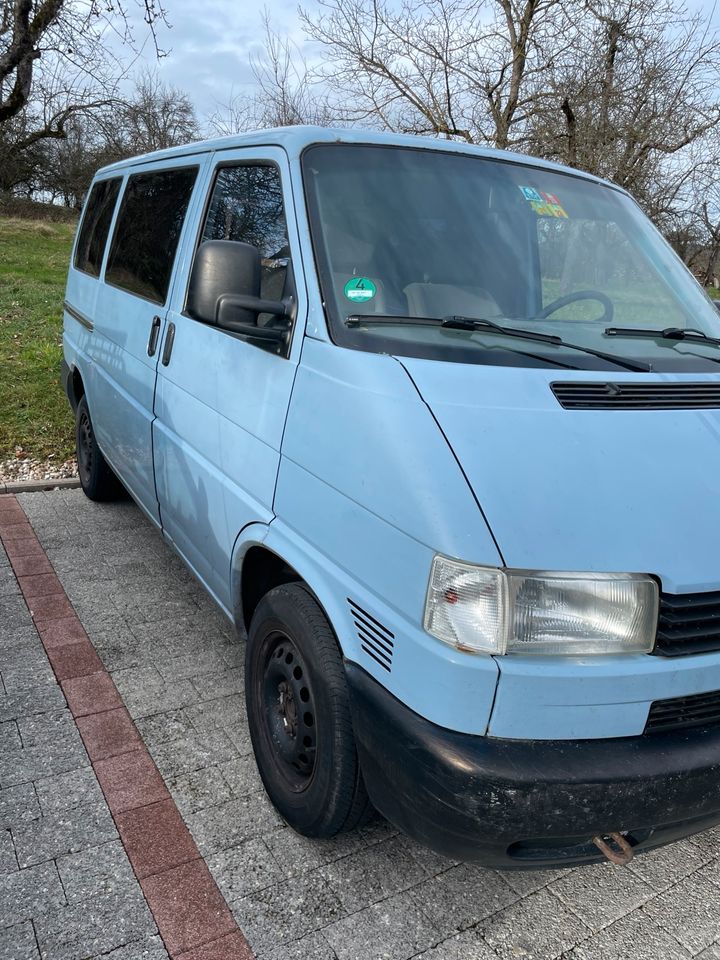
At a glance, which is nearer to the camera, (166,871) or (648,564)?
(648,564)

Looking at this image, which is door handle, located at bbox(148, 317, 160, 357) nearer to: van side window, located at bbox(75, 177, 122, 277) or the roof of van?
the roof of van

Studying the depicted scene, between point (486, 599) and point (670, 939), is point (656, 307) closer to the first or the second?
point (486, 599)

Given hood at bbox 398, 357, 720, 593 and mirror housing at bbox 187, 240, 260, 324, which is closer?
hood at bbox 398, 357, 720, 593

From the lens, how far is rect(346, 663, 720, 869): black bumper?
1825 millimetres

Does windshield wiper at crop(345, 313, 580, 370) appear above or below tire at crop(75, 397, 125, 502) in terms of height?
above

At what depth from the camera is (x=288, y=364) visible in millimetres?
2547

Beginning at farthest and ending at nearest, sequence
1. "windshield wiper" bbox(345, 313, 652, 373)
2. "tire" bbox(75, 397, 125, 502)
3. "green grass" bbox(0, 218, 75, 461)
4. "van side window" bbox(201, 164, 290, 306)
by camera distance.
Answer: "green grass" bbox(0, 218, 75, 461) < "tire" bbox(75, 397, 125, 502) < "van side window" bbox(201, 164, 290, 306) < "windshield wiper" bbox(345, 313, 652, 373)

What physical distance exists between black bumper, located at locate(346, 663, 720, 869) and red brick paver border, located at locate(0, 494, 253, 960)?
76cm

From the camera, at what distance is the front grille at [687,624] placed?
6.18 ft

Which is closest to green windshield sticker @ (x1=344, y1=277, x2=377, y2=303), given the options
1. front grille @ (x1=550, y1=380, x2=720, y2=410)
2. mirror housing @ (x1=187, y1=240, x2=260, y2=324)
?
mirror housing @ (x1=187, y1=240, x2=260, y2=324)

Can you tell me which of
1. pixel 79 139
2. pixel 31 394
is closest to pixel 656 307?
pixel 31 394

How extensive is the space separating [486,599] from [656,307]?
5.80ft

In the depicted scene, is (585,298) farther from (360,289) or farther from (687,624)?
(687,624)

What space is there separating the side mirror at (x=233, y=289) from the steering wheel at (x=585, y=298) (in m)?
0.99
